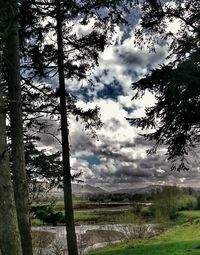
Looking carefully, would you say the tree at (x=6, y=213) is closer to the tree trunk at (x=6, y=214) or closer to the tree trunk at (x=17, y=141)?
the tree trunk at (x=6, y=214)

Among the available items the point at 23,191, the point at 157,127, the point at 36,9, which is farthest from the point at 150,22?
the point at 23,191

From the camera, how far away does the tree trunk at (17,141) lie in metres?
9.20

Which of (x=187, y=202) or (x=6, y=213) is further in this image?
(x=187, y=202)

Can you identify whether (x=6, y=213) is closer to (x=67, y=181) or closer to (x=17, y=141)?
(x=17, y=141)

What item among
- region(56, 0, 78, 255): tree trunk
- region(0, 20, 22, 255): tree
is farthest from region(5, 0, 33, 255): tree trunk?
region(56, 0, 78, 255): tree trunk

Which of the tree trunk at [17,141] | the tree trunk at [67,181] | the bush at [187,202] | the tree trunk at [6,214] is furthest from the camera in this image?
the bush at [187,202]

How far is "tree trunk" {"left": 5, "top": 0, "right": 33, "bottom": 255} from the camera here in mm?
9203

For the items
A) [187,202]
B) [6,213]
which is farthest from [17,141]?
Result: [187,202]

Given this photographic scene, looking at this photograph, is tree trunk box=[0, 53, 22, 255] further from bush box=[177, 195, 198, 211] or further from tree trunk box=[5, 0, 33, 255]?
bush box=[177, 195, 198, 211]

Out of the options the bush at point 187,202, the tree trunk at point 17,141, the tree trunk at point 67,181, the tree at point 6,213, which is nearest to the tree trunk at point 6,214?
the tree at point 6,213

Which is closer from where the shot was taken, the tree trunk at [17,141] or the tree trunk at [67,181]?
the tree trunk at [17,141]

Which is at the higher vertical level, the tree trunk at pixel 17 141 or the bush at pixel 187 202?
the tree trunk at pixel 17 141

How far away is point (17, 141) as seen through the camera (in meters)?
9.33

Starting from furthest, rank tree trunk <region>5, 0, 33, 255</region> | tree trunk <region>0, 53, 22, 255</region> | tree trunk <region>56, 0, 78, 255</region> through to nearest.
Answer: tree trunk <region>56, 0, 78, 255</region> → tree trunk <region>5, 0, 33, 255</region> → tree trunk <region>0, 53, 22, 255</region>
